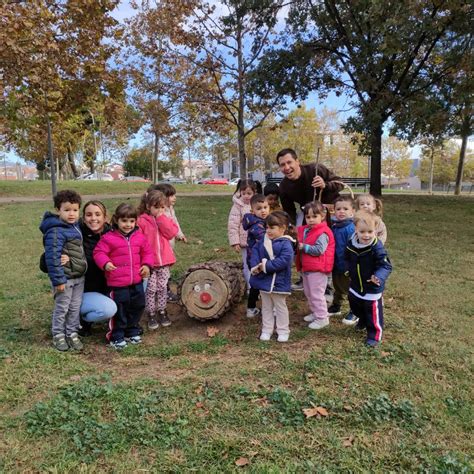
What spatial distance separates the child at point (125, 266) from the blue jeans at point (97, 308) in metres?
0.08

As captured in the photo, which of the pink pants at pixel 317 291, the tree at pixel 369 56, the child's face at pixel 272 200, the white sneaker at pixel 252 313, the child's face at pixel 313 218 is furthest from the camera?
the tree at pixel 369 56

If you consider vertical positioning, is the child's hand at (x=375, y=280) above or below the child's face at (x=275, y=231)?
below

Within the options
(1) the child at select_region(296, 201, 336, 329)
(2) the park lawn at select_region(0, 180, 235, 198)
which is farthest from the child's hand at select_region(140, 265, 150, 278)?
(2) the park lawn at select_region(0, 180, 235, 198)

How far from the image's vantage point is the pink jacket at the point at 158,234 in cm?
478

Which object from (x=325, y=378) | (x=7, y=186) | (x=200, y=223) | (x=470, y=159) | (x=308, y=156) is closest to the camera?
(x=325, y=378)

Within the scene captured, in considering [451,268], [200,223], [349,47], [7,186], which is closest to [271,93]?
[349,47]

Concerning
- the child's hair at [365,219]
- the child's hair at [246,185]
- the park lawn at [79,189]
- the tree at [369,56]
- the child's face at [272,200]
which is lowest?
the park lawn at [79,189]

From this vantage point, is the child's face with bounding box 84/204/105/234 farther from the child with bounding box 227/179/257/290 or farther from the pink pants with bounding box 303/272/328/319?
the pink pants with bounding box 303/272/328/319

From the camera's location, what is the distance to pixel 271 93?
599 inches

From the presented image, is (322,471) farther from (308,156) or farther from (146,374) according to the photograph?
(308,156)

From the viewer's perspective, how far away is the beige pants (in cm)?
448

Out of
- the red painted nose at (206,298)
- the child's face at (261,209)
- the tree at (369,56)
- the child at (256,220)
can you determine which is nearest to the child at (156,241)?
the red painted nose at (206,298)

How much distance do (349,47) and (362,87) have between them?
2.23 metres

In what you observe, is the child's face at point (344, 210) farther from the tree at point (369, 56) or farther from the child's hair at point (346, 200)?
the tree at point (369, 56)
